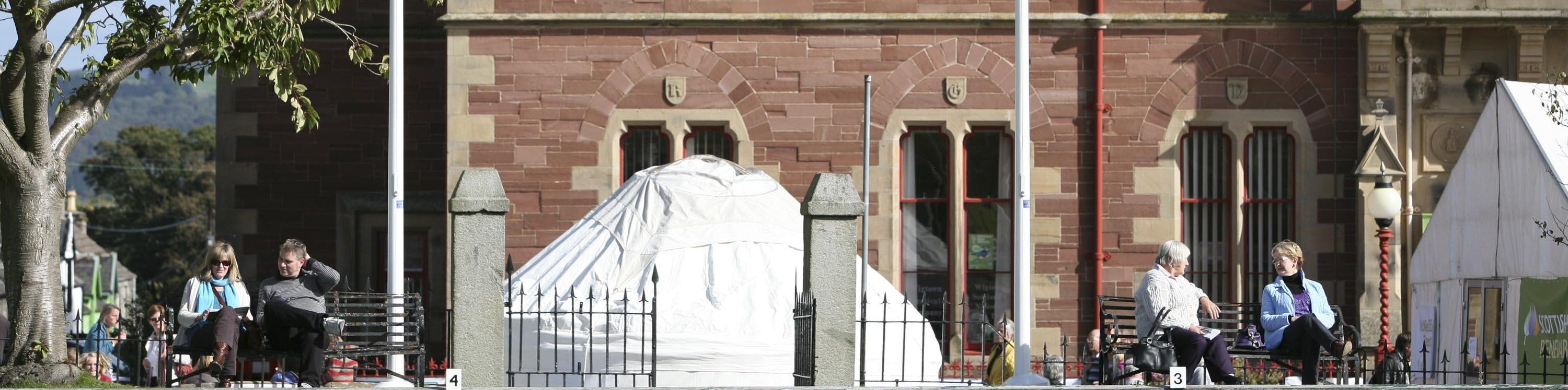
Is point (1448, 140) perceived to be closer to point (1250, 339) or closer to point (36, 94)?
point (1250, 339)

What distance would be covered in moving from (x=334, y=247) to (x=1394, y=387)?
13.1 meters

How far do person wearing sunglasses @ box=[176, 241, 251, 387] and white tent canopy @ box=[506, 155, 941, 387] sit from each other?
7.78ft

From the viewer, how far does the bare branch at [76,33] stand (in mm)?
11688

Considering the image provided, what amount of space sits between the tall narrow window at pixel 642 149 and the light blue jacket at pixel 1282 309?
29.7 feet

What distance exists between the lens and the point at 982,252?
1958 centimetres

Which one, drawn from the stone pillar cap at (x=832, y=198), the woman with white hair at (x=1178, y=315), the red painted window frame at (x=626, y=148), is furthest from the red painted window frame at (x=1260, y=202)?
the woman with white hair at (x=1178, y=315)

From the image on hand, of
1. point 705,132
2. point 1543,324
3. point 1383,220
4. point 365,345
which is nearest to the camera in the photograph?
point 365,345

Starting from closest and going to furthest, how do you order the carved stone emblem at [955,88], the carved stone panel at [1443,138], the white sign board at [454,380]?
the white sign board at [454,380]
the carved stone panel at [1443,138]
the carved stone emblem at [955,88]

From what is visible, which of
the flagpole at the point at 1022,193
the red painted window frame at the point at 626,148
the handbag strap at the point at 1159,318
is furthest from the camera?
the red painted window frame at the point at 626,148

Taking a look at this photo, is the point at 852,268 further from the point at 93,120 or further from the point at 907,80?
the point at 907,80

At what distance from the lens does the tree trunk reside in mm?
11148

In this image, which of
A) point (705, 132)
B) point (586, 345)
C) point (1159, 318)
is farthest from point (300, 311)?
point (705, 132)

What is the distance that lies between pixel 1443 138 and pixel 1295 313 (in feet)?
27.9

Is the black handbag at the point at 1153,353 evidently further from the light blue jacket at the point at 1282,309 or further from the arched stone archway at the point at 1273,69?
the arched stone archway at the point at 1273,69
